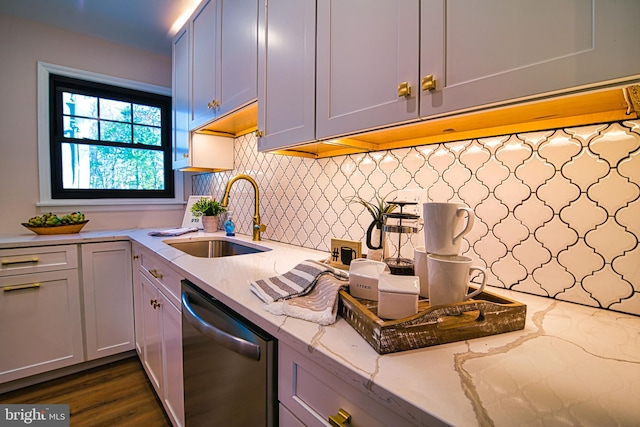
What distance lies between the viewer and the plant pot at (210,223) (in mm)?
2229

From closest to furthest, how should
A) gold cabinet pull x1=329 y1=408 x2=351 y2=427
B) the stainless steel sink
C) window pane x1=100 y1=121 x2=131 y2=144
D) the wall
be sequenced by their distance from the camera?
gold cabinet pull x1=329 y1=408 x2=351 y2=427
the stainless steel sink
the wall
window pane x1=100 y1=121 x2=131 y2=144

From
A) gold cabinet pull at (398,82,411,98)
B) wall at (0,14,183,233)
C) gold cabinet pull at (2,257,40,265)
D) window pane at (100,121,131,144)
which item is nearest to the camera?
gold cabinet pull at (398,82,411,98)

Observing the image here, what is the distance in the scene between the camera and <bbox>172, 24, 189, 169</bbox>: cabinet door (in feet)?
6.99

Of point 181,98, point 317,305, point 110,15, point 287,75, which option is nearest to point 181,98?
point 181,98

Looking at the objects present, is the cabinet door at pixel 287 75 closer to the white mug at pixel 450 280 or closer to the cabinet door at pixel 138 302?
the white mug at pixel 450 280

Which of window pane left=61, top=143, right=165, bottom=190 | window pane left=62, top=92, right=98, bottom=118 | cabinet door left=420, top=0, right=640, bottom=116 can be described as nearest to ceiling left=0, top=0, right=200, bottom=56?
window pane left=62, top=92, right=98, bottom=118

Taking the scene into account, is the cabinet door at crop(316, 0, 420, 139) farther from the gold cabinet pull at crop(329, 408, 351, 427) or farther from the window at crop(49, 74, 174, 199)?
the window at crop(49, 74, 174, 199)

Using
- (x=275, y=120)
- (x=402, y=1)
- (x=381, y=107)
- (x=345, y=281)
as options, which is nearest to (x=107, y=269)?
(x=275, y=120)

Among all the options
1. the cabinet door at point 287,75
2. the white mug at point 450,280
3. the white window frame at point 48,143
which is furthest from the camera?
the white window frame at point 48,143

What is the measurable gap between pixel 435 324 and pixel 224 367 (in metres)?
0.65

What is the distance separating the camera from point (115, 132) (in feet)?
8.40

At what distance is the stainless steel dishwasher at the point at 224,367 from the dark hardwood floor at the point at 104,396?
2.40ft

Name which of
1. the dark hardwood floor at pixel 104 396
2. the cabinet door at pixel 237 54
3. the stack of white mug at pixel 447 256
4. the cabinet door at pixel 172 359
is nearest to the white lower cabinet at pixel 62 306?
the dark hardwood floor at pixel 104 396

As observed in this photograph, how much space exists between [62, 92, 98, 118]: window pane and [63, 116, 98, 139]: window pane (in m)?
0.05
